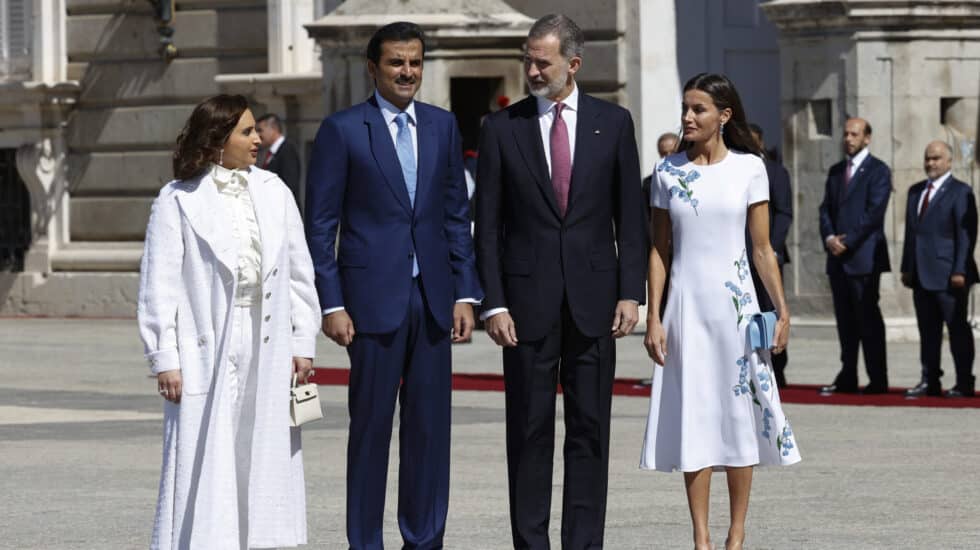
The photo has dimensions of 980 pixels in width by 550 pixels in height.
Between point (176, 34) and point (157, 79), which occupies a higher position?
point (176, 34)

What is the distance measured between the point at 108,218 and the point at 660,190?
17.8 m

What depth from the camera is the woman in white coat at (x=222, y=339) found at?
802cm

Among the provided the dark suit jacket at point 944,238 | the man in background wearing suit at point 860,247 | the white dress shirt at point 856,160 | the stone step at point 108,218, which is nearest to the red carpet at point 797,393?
the man in background wearing suit at point 860,247

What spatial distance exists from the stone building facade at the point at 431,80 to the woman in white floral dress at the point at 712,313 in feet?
37.5

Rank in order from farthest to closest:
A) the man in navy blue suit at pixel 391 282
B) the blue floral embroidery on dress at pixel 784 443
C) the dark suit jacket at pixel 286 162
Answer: the dark suit jacket at pixel 286 162, the blue floral embroidery on dress at pixel 784 443, the man in navy blue suit at pixel 391 282

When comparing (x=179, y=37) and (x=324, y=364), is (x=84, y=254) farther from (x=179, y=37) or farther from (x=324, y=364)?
(x=324, y=364)

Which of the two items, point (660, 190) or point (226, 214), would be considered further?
point (660, 190)

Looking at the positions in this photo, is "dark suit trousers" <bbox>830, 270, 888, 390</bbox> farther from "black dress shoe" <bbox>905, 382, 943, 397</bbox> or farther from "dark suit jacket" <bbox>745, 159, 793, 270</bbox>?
"dark suit jacket" <bbox>745, 159, 793, 270</bbox>

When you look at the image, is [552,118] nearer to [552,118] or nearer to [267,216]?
[552,118]

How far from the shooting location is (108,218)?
26281 mm

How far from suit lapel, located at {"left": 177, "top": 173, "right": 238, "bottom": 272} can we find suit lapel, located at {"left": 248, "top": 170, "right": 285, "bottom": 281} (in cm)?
10

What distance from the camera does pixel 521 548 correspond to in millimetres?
8609

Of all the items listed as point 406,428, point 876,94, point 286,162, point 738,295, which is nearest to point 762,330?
point 738,295

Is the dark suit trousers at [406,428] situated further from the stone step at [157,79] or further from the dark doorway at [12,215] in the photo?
the dark doorway at [12,215]
